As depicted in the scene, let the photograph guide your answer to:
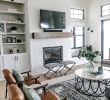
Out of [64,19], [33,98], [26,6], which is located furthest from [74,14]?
[33,98]

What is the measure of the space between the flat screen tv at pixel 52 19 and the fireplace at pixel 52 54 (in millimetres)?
942

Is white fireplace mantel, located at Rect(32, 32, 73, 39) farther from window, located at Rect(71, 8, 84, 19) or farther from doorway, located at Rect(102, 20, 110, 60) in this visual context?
doorway, located at Rect(102, 20, 110, 60)

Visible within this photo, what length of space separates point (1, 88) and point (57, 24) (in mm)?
3467

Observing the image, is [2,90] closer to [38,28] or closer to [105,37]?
[38,28]

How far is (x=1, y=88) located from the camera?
418 centimetres

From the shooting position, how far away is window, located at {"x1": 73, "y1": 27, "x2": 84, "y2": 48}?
24.7 feet

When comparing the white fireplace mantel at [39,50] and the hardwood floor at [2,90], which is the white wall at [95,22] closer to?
the white fireplace mantel at [39,50]

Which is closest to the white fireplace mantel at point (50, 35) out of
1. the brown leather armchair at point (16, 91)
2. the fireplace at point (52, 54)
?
the fireplace at point (52, 54)

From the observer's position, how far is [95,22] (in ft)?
24.6

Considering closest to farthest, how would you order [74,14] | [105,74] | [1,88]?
[105,74], [1,88], [74,14]

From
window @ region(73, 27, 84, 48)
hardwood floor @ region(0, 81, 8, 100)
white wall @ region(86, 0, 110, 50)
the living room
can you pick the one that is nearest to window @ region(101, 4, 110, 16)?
the living room

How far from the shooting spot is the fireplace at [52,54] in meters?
5.86

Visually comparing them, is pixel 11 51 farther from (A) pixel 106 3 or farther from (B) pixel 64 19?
(A) pixel 106 3

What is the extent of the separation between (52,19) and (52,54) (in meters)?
1.53
